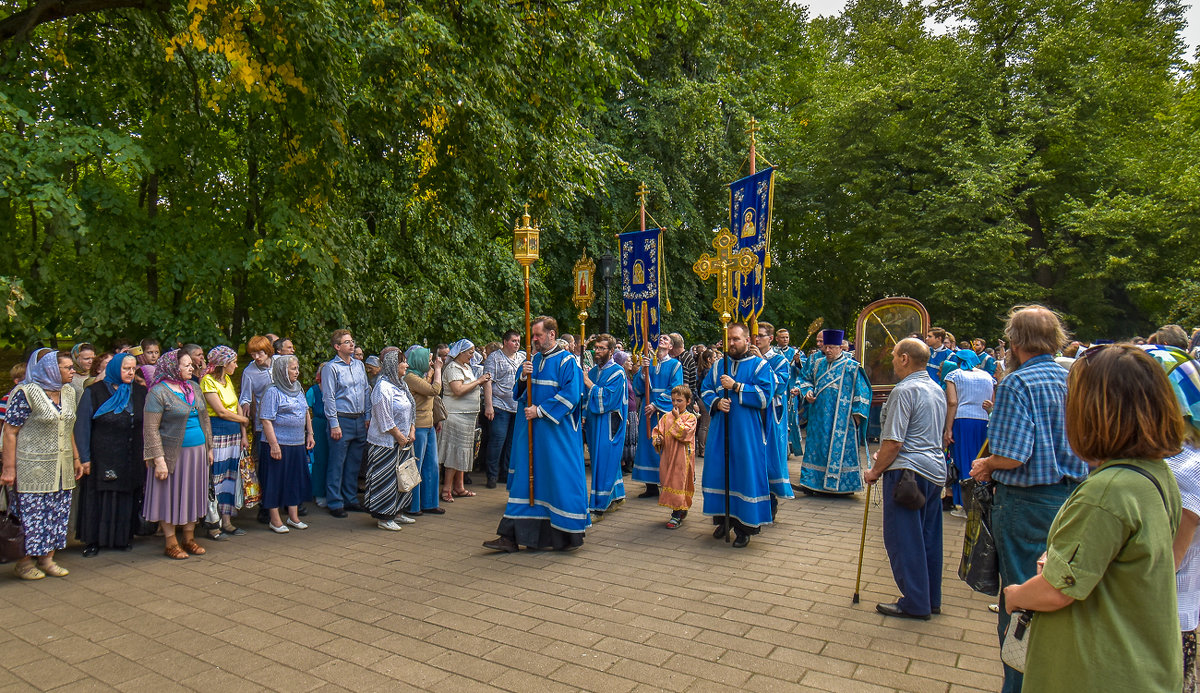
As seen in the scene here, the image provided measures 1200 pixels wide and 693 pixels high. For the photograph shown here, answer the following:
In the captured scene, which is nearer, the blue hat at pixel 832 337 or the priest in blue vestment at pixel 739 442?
the priest in blue vestment at pixel 739 442

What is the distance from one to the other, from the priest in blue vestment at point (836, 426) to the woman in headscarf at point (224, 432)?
6.60 m

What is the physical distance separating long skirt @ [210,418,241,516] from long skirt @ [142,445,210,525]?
0.55m

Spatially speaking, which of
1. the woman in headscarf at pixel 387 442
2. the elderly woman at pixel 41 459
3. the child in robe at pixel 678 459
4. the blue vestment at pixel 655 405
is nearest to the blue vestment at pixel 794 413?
the blue vestment at pixel 655 405

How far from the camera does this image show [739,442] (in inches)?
278

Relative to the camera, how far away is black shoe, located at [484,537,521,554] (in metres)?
6.81

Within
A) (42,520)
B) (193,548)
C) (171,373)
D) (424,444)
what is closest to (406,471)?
(424,444)

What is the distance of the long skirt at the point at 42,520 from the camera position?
5984 millimetres

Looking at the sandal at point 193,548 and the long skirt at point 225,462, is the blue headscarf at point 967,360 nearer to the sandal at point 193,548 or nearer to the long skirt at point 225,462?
the long skirt at point 225,462

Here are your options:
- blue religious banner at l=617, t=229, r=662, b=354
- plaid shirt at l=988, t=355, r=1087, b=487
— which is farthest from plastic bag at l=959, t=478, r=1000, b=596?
blue religious banner at l=617, t=229, r=662, b=354

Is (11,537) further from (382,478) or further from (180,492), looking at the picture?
(382,478)

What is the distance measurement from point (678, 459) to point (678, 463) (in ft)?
0.15

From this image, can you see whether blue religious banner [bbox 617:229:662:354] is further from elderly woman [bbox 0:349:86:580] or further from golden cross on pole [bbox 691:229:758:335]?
elderly woman [bbox 0:349:86:580]

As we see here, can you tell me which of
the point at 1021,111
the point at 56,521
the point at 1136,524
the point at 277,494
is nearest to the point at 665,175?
the point at 1021,111

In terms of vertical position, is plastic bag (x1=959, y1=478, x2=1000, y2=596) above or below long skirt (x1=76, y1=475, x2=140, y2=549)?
above
